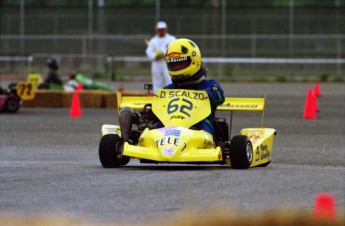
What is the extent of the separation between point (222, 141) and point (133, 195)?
136 inches

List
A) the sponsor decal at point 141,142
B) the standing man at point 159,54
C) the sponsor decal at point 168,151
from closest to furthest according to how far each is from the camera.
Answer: the sponsor decal at point 168,151, the sponsor decal at point 141,142, the standing man at point 159,54

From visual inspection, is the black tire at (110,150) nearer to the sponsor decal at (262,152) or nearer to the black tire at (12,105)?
the sponsor decal at (262,152)

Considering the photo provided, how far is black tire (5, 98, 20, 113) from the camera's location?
24272 mm

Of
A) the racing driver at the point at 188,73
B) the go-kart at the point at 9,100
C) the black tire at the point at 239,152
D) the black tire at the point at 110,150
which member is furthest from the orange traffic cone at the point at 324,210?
the go-kart at the point at 9,100

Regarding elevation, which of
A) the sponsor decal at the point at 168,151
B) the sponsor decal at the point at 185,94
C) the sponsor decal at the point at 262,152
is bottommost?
the sponsor decal at the point at 262,152

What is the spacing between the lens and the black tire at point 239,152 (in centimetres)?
1148

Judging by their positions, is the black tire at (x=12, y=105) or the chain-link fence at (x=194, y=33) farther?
the chain-link fence at (x=194, y=33)

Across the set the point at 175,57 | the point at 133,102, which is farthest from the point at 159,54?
the point at 175,57

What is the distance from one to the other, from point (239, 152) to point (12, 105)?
13.5 metres

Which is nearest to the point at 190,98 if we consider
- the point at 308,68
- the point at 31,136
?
the point at 31,136

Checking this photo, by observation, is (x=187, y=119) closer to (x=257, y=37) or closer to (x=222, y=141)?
(x=222, y=141)

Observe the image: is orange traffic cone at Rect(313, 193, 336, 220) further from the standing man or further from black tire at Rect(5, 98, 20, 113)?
black tire at Rect(5, 98, 20, 113)

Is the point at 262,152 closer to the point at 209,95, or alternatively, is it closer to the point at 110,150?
the point at 209,95

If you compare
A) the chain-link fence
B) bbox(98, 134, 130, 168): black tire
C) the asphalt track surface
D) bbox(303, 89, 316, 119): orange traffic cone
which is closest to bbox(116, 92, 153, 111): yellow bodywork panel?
the asphalt track surface
